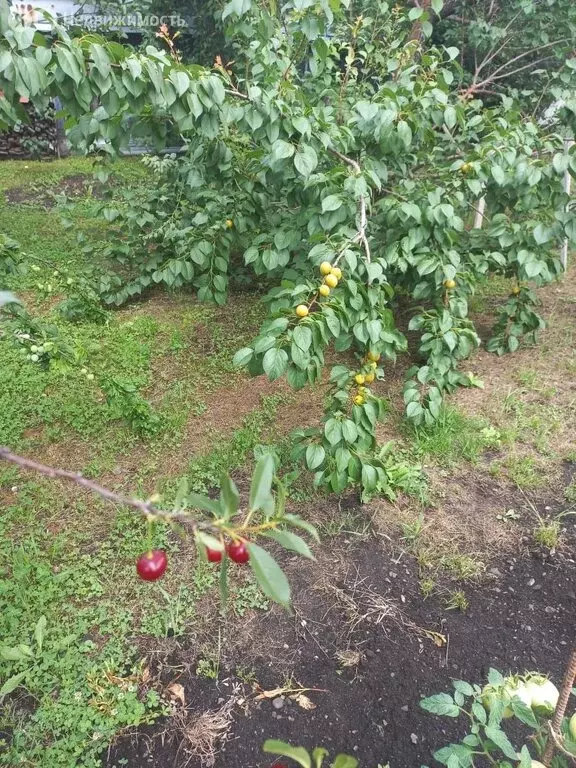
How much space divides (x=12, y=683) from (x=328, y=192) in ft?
6.53

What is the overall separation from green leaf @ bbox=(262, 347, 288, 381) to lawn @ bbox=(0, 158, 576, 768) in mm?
751

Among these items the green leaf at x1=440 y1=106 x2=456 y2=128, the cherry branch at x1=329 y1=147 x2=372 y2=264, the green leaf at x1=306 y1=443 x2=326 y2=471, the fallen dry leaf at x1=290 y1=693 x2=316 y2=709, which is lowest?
the fallen dry leaf at x1=290 y1=693 x2=316 y2=709

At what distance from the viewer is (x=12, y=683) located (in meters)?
1.72

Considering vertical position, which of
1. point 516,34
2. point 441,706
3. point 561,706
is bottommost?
point 441,706

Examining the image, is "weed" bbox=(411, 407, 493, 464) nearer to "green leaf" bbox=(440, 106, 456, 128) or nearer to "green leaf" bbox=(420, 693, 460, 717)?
"green leaf" bbox=(440, 106, 456, 128)

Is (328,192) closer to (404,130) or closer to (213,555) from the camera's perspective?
(404,130)

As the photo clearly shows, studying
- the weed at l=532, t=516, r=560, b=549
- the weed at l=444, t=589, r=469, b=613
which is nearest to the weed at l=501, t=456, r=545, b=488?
the weed at l=532, t=516, r=560, b=549

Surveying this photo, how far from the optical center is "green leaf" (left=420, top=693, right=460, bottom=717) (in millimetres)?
1141

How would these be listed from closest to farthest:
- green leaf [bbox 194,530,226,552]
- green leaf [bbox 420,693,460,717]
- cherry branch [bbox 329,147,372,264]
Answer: green leaf [bbox 194,530,226,552] < green leaf [bbox 420,693,460,717] < cherry branch [bbox 329,147,372,264]

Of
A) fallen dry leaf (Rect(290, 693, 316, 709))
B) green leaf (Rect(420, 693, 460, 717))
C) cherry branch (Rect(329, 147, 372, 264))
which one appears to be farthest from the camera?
cherry branch (Rect(329, 147, 372, 264))

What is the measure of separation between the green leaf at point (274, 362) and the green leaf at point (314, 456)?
512mm

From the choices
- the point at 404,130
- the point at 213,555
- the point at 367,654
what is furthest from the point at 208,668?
the point at 404,130

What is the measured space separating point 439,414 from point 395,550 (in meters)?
0.77

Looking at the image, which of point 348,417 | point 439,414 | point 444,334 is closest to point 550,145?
point 444,334
